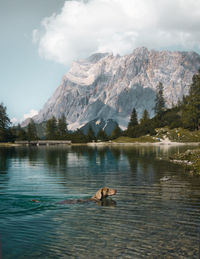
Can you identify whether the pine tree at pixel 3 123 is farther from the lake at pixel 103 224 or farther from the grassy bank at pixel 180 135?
the lake at pixel 103 224

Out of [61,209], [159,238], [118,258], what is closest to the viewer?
[118,258]

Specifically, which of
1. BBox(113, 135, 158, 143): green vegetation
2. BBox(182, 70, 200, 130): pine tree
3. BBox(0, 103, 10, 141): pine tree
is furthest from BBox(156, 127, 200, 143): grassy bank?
BBox(0, 103, 10, 141): pine tree

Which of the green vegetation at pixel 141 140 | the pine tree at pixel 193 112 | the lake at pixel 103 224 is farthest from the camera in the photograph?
the green vegetation at pixel 141 140

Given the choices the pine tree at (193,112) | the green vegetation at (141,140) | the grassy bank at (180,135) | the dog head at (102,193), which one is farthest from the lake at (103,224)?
the green vegetation at (141,140)

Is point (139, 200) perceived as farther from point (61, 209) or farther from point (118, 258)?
point (118, 258)

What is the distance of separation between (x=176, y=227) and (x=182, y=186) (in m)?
11.6

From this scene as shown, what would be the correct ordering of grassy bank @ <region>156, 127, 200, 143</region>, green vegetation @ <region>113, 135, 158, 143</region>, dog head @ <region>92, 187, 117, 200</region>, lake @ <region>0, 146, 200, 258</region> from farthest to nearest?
green vegetation @ <region>113, 135, 158, 143</region> → grassy bank @ <region>156, 127, 200, 143</region> → dog head @ <region>92, 187, 117, 200</region> → lake @ <region>0, 146, 200, 258</region>

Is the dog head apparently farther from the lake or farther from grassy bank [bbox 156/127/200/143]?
grassy bank [bbox 156/127/200/143]

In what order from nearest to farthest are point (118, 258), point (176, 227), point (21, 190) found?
point (118, 258) < point (176, 227) < point (21, 190)

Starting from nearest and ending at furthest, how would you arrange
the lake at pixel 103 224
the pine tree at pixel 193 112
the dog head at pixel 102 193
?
the lake at pixel 103 224
the dog head at pixel 102 193
the pine tree at pixel 193 112

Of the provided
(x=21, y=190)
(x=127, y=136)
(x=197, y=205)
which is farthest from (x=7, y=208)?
(x=127, y=136)

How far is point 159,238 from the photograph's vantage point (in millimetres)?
11656

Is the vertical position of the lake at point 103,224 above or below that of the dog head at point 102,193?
below

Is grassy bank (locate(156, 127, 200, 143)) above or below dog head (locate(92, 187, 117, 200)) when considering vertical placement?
above
